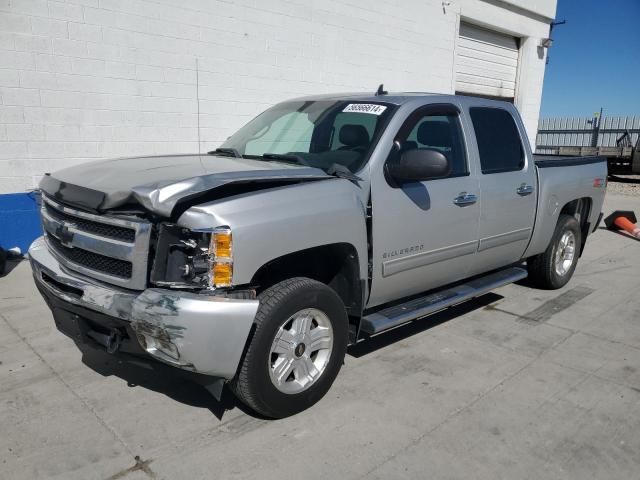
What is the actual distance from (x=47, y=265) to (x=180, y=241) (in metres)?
1.18

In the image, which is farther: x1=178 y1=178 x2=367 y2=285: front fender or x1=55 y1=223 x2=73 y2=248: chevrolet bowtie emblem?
x1=55 y1=223 x2=73 y2=248: chevrolet bowtie emblem

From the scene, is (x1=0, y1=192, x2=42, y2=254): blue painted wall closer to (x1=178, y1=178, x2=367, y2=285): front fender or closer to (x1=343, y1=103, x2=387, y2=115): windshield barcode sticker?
(x1=343, y1=103, x2=387, y2=115): windshield barcode sticker

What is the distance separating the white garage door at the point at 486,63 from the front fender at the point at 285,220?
10375mm

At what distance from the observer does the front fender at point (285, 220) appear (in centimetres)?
258

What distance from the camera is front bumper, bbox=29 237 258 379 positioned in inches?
99.2

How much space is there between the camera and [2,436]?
2908mm

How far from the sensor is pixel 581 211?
6070mm

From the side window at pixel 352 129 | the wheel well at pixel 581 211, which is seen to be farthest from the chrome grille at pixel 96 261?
the wheel well at pixel 581 211

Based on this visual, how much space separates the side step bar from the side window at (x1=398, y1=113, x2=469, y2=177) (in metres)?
0.96

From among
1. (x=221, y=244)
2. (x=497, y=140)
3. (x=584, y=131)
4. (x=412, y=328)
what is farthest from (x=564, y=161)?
(x=584, y=131)

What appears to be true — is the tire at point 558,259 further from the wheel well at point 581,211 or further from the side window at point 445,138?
the side window at point 445,138

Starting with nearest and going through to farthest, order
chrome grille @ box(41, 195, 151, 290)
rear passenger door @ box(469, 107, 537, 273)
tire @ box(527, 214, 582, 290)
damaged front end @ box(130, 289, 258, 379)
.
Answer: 1. damaged front end @ box(130, 289, 258, 379)
2. chrome grille @ box(41, 195, 151, 290)
3. rear passenger door @ box(469, 107, 537, 273)
4. tire @ box(527, 214, 582, 290)

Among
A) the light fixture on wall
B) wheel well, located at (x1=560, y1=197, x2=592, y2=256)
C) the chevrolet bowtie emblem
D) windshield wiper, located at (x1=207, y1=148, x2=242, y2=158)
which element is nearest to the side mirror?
windshield wiper, located at (x1=207, y1=148, x2=242, y2=158)

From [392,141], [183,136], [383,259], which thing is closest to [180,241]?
[383,259]
